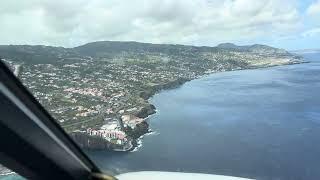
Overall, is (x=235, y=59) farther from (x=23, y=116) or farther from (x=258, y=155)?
(x=23, y=116)

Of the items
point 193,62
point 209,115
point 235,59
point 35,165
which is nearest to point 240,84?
point 193,62

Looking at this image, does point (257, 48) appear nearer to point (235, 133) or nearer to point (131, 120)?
point (235, 133)

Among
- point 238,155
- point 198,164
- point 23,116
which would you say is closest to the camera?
point 23,116

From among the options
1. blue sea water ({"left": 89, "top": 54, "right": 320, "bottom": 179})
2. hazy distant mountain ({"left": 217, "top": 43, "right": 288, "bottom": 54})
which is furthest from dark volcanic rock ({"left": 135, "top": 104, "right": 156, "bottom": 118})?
hazy distant mountain ({"left": 217, "top": 43, "right": 288, "bottom": 54})

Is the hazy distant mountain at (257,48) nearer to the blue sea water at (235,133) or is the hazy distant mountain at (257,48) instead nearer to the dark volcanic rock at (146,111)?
the blue sea water at (235,133)

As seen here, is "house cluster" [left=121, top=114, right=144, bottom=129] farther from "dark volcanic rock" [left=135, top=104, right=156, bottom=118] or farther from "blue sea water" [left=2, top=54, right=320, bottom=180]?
"blue sea water" [left=2, top=54, right=320, bottom=180]

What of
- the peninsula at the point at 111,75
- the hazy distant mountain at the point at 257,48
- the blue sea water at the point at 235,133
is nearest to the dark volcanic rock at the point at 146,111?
the peninsula at the point at 111,75

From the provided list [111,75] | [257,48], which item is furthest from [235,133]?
[257,48]

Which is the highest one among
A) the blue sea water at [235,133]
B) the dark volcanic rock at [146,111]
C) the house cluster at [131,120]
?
the house cluster at [131,120]
